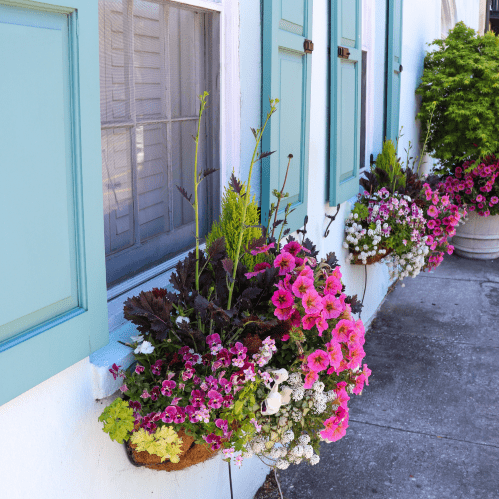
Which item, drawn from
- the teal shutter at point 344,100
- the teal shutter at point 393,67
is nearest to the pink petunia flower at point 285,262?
the teal shutter at point 344,100

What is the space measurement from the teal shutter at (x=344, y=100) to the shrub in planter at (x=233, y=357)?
5.57 feet

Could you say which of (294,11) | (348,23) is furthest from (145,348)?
(348,23)

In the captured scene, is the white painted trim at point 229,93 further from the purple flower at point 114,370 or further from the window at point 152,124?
the purple flower at point 114,370

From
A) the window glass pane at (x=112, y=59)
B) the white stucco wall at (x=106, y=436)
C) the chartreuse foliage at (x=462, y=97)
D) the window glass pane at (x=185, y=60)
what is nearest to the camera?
the white stucco wall at (x=106, y=436)

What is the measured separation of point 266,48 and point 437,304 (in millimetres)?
3659

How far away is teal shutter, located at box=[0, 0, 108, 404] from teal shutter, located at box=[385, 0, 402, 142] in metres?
4.00

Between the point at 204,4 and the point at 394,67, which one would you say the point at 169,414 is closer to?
the point at 204,4

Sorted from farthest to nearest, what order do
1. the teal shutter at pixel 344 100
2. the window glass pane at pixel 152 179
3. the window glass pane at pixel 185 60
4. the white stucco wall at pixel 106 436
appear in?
1. the teal shutter at pixel 344 100
2. the window glass pane at pixel 185 60
3. the window glass pane at pixel 152 179
4. the white stucco wall at pixel 106 436

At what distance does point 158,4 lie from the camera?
7.50 feet

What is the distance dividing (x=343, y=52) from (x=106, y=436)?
9.07 feet

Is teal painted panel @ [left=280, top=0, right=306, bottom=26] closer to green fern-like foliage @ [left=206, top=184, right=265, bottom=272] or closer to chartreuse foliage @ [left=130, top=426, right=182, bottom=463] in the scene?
green fern-like foliage @ [left=206, top=184, right=265, bottom=272]

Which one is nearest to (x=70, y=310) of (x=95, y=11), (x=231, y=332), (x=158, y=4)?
(x=231, y=332)

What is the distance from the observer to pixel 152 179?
237 centimetres

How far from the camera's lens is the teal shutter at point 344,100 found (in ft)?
12.1
